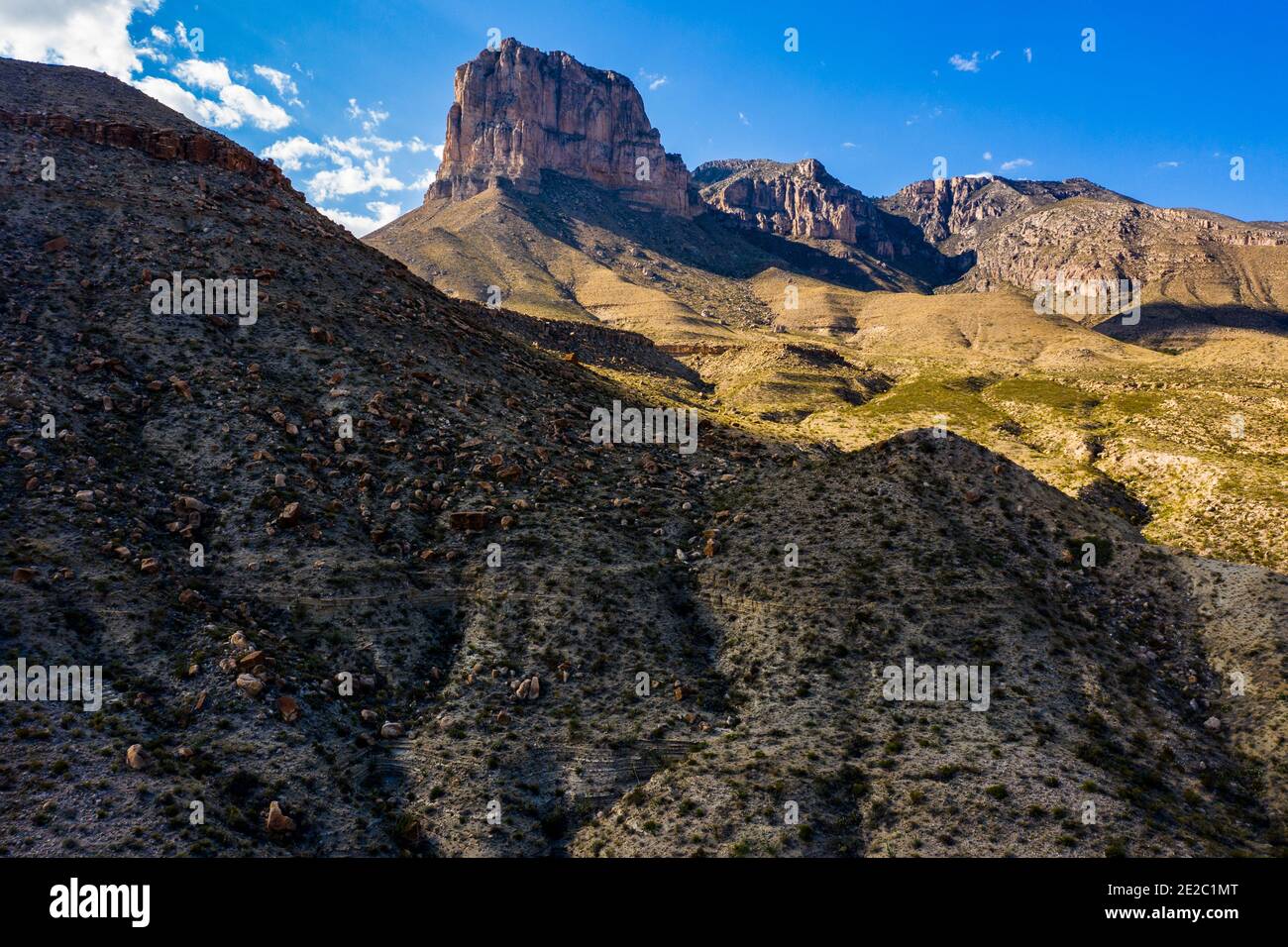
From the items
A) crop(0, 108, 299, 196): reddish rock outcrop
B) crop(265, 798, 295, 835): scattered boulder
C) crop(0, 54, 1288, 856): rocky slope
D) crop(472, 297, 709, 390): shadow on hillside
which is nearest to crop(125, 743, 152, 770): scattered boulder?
crop(0, 54, 1288, 856): rocky slope

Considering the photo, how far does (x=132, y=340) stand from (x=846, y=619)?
50.5 meters

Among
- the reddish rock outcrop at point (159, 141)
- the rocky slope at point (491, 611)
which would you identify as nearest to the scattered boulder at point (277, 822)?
the rocky slope at point (491, 611)

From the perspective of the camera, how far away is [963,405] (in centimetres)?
13600

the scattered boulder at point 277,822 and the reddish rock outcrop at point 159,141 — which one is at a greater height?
the reddish rock outcrop at point 159,141

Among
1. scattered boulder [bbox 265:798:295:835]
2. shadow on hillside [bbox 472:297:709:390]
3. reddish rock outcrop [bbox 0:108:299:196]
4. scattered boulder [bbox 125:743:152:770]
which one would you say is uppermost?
reddish rock outcrop [bbox 0:108:299:196]

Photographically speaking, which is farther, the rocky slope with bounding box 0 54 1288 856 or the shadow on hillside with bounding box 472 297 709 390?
the shadow on hillside with bounding box 472 297 709 390

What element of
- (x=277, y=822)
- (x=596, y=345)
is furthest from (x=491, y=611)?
(x=596, y=345)

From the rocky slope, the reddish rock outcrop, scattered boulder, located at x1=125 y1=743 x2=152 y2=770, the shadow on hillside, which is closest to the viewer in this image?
scattered boulder, located at x1=125 y1=743 x2=152 y2=770

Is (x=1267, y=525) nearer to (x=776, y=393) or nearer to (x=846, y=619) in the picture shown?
(x=846, y=619)

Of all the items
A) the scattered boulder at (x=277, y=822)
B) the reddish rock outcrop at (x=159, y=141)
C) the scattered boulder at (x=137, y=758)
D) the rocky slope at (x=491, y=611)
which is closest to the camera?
the scattered boulder at (x=137, y=758)

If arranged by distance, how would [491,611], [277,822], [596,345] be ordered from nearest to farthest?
[277,822] → [491,611] → [596,345]

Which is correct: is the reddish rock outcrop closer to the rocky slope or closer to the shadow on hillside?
the rocky slope

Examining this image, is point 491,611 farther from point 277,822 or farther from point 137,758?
point 137,758

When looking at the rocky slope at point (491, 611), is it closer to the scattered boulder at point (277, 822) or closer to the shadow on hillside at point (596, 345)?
the scattered boulder at point (277, 822)
